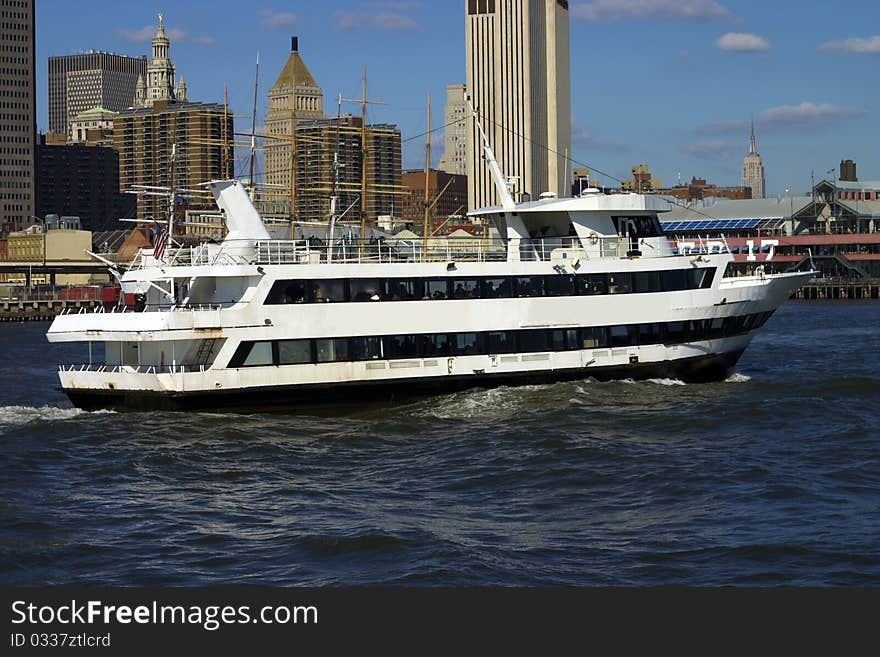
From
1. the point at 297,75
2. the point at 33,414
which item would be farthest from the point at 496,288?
the point at 297,75

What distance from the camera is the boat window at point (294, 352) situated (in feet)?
97.0

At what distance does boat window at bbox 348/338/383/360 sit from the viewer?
30125 millimetres

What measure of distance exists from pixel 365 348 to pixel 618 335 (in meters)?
6.78

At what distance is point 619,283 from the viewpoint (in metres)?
32.3

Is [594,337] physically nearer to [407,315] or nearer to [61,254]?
[407,315]

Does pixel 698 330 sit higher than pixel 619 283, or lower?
lower

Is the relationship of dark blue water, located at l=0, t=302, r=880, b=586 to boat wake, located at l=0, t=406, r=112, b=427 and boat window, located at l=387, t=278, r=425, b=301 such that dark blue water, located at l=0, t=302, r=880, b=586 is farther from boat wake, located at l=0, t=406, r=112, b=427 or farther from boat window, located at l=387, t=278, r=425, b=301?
boat window, located at l=387, t=278, r=425, b=301

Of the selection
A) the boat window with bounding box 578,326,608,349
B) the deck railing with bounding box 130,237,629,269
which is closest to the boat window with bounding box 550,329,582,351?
the boat window with bounding box 578,326,608,349

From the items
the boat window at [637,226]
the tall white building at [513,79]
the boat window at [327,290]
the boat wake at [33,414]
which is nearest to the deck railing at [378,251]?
the boat window at [637,226]

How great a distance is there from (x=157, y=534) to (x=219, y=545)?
1273mm

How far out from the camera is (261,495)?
21750 millimetres

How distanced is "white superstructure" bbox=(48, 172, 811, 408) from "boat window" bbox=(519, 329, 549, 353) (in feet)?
0.12

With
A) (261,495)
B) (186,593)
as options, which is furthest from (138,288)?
(186,593)

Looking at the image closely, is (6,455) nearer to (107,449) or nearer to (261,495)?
(107,449)
